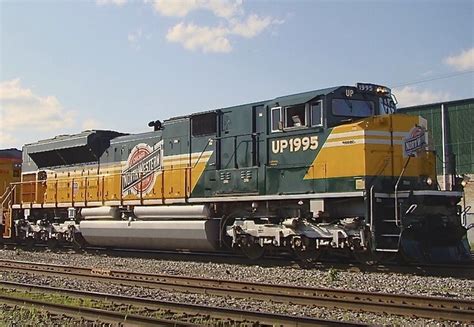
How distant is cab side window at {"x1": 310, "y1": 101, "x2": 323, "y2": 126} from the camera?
41.6 ft

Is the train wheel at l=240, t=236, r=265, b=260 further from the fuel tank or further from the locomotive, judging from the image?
the fuel tank

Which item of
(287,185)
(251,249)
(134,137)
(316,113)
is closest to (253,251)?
(251,249)

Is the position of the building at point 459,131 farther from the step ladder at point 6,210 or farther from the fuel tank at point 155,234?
the step ladder at point 6,210

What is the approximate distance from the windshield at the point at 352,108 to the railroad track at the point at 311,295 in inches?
179

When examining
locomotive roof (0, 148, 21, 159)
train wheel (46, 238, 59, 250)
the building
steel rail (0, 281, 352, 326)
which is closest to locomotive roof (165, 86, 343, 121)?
steel rail (0, 281, 352, 326)

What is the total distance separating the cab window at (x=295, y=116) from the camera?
13070 millimetres

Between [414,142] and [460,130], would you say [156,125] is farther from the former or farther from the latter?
[460,130]

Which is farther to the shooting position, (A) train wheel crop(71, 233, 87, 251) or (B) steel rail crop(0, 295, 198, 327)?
(A) train wheel crop(71, 233, 87, 251)

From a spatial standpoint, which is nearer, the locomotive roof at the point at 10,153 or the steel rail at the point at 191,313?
the steel rail at the point at 191,313

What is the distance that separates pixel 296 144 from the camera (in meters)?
13.1

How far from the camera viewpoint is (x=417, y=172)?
41.5 feet

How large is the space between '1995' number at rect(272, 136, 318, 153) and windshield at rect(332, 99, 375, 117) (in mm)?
772

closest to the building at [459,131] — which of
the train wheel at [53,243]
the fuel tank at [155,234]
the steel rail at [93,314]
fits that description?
the fuel tank at [155,234]

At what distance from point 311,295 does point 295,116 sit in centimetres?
518
